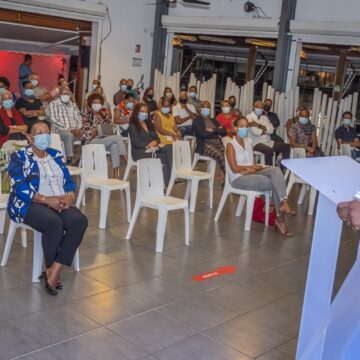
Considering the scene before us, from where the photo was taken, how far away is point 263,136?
10000 millimetres

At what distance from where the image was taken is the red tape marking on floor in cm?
503

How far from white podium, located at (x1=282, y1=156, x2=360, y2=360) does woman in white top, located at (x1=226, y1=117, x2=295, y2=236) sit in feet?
13.2

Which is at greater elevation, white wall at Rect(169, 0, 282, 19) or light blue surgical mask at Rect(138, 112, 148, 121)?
white wall at Rect(169, 0, 282, 19)

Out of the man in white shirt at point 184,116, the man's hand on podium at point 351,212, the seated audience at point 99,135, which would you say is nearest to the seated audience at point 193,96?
the man in white shirt at point 184,116

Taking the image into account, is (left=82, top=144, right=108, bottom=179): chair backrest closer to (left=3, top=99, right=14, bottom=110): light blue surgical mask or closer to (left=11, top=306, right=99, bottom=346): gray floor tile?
(left=3, top=99, right=14, bottom=110): light blue surgical mask

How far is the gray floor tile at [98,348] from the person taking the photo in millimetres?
3516

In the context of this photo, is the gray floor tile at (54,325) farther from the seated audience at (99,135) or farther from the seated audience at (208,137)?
the seated audience at (208,137)

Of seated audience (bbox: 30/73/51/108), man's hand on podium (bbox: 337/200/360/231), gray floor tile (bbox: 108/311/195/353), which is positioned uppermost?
man's hand on podium (bbox: 337/200/360/231)

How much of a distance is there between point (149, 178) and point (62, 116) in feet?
10.2

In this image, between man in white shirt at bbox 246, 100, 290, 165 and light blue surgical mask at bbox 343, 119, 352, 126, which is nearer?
man in white shirt at bbox 246, 100, 290, 165

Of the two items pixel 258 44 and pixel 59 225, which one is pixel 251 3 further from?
pixel 59 225

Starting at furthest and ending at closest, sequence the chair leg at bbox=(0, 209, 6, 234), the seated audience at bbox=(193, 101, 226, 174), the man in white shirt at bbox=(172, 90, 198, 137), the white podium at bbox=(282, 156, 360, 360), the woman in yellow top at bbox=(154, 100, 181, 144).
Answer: the man in white shirt at bbox=(172, 90, 198, 137), the woman in yellow top at bbox=(154, 100, 181, 144), the seated audience at bbox=(193, 101, 226, 174), the chair leg at bbox=(0, 209, 6, 234), the white podium at bbox=(282, 156, 360, 360)

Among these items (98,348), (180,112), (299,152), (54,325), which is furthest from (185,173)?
(98,348)

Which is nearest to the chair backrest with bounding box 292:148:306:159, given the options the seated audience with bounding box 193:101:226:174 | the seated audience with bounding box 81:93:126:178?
the seated audience with bounding box 193:101:226:174
